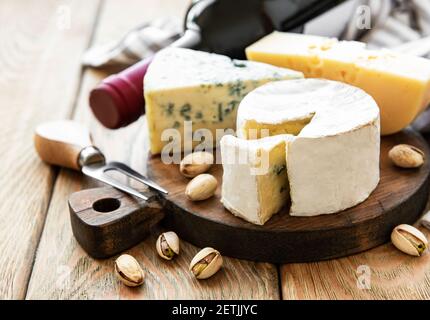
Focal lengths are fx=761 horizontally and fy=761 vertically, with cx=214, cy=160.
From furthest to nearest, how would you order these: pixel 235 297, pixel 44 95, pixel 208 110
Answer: pixel 44 95, pixel 208 110, pixel 235 297

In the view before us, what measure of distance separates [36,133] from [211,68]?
0.43m

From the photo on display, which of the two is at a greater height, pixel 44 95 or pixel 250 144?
pixel 250 144

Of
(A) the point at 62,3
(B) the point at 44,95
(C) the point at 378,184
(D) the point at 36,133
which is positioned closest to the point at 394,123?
(C) the point at 378,184

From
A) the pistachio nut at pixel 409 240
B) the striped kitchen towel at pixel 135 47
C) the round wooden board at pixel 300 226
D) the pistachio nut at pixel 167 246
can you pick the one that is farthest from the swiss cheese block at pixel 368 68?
the pistachio nut at pixel 167 246

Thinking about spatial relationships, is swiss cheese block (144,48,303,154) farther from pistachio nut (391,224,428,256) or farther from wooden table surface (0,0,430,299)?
pistachio nut (391,224,428,256)

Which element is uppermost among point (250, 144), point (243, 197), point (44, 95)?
point (250, 144)

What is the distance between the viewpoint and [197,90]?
1606 millimetres

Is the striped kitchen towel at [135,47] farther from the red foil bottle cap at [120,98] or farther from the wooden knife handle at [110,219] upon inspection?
the wooden knife handle at [110,219]

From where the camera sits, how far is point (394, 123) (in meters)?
1.67

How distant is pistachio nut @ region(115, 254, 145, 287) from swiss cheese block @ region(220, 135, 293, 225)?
208mm

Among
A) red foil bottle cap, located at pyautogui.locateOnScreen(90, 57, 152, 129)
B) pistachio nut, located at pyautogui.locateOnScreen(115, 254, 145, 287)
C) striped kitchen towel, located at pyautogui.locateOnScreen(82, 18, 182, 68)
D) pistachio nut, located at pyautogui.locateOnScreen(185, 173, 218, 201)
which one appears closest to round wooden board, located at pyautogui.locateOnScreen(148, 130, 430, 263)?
pistachio nut, located at pyautogui.locateOnScreen(185, 173, 218, 201)

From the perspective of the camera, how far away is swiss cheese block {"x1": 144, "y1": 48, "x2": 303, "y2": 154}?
63.2 inches

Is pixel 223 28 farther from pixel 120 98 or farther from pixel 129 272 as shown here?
pixel 129 272

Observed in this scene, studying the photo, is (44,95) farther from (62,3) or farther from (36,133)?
(62,3)
